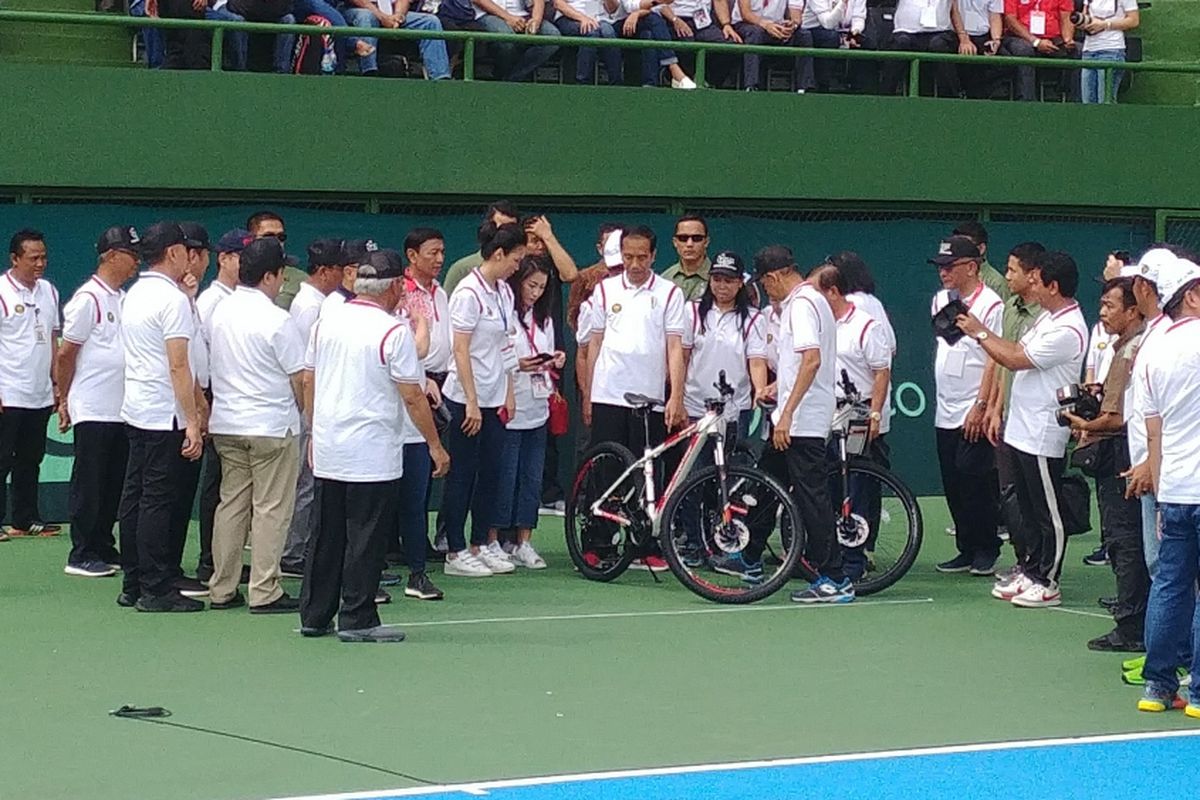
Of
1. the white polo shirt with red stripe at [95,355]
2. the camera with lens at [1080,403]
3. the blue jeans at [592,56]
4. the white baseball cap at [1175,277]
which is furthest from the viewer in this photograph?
the blue jeans at [592,56]

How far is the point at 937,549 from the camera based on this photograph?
1357cm

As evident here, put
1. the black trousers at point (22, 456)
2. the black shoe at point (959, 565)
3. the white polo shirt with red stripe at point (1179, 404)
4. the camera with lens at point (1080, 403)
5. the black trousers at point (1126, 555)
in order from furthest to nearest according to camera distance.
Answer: the black trousers at point (22, 456)
the black shoe at point (959, 565)
the camera with lens at point (1080, 403)
the black trousers at point (1126, 555)
the white polo shirt with red stripe at point (1179, 404)

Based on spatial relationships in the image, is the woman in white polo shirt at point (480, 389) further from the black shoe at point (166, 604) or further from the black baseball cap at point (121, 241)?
the black shoe at point (166, 604)

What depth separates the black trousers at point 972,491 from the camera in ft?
40.0

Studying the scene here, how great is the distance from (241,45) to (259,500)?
578 centimetres

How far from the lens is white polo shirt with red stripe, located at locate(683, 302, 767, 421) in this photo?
12.1 meters

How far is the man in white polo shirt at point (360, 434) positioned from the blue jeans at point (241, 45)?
5.98m

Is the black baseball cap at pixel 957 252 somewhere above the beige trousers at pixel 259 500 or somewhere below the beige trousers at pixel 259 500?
above

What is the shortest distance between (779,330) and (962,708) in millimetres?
3465

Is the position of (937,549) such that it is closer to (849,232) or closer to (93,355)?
(849,232)

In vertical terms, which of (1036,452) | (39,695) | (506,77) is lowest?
(39,695)

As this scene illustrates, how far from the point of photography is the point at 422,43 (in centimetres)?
1575

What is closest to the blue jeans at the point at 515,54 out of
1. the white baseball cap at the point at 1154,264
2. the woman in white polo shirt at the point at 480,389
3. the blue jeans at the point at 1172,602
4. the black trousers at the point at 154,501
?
the woman in white polo shirt at the point at 480,389

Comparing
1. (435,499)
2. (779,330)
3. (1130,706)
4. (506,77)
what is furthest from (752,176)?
(1130,706)
